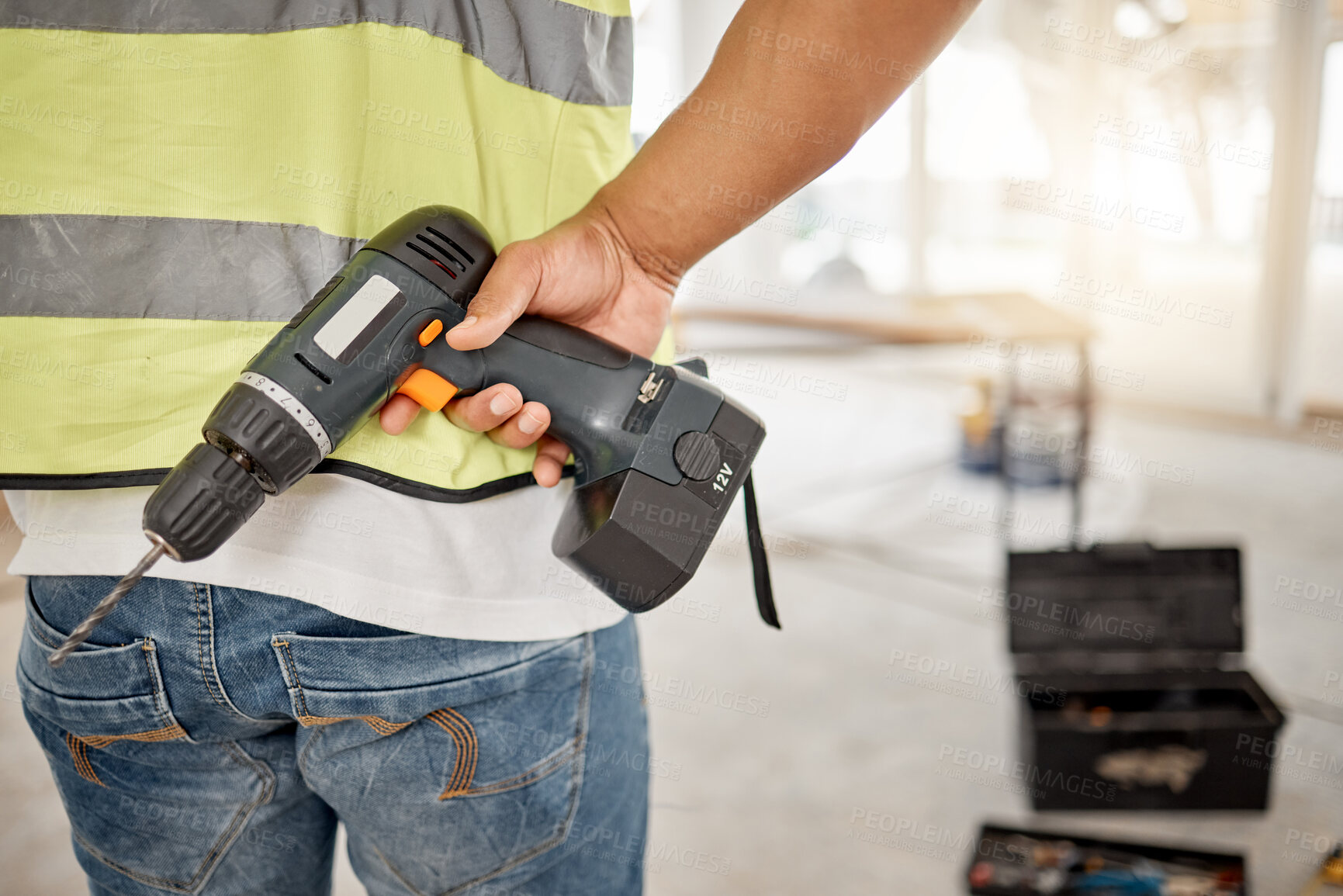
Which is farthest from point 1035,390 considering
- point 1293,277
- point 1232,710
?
point 1232,710

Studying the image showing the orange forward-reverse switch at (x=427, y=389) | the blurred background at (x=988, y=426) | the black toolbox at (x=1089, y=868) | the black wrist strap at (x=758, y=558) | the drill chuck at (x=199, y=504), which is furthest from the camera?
the blurred background at (x=988, y=426)

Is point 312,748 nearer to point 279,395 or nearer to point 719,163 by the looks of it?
point 279,395

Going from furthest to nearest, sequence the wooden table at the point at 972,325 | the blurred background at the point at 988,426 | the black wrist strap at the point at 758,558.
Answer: the wooden table at the point at 972,325
the blurred background at the point at 988,426
the black wrist strap at the point at 758,558

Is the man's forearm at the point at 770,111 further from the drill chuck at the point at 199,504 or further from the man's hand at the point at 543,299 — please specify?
the drill chuck at the point at 199,504

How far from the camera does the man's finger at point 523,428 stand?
0.63 m

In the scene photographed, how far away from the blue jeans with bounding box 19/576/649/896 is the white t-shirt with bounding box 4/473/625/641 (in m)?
0.01

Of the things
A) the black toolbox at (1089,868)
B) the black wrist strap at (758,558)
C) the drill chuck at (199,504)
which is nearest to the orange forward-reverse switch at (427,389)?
the drill chuck at (199,504)

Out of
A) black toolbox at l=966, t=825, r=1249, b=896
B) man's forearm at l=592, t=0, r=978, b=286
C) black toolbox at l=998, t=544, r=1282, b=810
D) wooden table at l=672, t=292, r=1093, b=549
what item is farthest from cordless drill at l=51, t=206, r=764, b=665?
wooden table at l=672, t=292, r=1093, b=549

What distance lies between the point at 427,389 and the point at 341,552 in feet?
0.38

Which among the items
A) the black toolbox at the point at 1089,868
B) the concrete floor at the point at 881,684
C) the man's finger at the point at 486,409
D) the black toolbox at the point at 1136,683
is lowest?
the concrete floor at the point at 881,684

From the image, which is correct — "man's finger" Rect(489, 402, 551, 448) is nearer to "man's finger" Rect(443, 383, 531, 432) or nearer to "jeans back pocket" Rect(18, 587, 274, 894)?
"man's finger" Rect(443, 383, 531, 432)

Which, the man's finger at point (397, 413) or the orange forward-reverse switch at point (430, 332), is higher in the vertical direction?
the orange forward-reverse switch at point (430, 332)

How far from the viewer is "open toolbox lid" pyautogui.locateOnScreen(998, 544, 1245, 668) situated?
1809 mm

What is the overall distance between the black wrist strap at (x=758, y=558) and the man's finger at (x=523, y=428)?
17 centimetres
